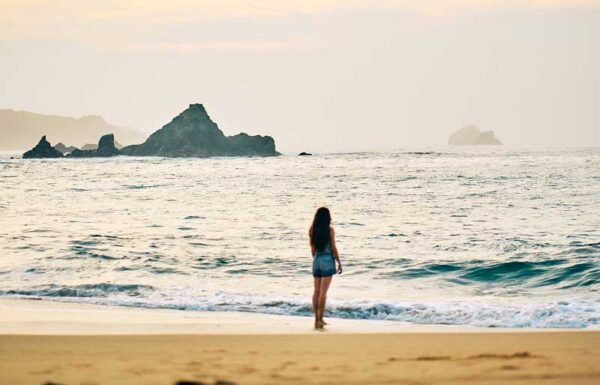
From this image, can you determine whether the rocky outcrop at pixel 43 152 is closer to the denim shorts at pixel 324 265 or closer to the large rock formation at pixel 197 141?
the large rock formation at pixel 197 141

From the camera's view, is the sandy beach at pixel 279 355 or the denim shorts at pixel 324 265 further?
the denim shorts at pixel 324 265

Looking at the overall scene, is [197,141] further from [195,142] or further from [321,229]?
[321,229]

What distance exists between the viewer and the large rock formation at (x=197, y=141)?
17025 centimetres

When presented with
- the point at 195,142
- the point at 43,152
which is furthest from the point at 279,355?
the point at 195,142

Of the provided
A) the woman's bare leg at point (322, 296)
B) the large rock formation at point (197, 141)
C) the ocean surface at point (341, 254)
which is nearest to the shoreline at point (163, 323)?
the woman's bare leg at point (322, 296)

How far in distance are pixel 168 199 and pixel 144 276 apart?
91.2 ft

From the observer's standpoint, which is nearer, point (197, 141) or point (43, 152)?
point (43, 152)

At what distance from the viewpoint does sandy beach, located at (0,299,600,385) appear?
8.36 m

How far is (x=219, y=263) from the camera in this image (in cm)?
2238

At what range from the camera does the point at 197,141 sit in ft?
561

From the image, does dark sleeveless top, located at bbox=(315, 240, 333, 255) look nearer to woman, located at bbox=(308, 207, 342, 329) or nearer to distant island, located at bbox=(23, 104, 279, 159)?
woman, located at bbox=(308, 207, 342, 329)

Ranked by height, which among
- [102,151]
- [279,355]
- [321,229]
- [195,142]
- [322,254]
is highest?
[195,142]

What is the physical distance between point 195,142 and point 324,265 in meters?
159

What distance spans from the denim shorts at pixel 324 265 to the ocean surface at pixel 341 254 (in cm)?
195
